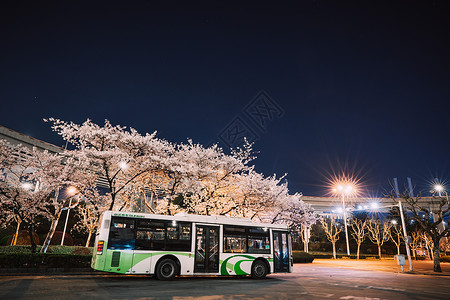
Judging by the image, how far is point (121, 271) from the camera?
11453 mm

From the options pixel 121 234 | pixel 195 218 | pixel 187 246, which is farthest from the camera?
pixel 195 218

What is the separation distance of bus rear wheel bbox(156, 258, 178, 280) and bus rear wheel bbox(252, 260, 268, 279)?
14.2 feet

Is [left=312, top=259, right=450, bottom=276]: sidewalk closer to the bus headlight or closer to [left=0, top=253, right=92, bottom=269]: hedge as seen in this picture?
the bus headlight

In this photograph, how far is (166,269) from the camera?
12484 mm

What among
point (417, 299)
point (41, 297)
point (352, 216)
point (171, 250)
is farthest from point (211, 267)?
point (352, 216)

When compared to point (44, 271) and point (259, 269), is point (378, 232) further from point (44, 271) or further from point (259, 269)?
point (44, 271)

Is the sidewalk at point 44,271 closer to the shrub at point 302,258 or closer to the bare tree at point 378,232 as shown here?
the shrub at point 302,258

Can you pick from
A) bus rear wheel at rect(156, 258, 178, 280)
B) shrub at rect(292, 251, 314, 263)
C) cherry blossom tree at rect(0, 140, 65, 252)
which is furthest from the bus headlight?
shrub at rect(292, 251, 314, 263)

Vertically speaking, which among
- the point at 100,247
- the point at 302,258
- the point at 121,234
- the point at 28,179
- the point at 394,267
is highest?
the point at 28,179

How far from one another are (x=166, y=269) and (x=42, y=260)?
24.5 feet

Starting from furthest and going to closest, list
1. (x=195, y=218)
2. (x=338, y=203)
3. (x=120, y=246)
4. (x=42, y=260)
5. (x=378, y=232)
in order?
1. (x=338, y=203)
2. (x=378, y=232)
3. (x=42, y=260)
4. (x=195, y=218)
5. (x=120, y=246)

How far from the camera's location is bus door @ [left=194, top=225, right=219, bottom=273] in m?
13.1

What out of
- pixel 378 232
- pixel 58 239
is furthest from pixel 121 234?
pixel 378 232

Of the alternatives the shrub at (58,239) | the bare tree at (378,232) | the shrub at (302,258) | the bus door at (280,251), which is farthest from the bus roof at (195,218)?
the bare tree at (378,232)
